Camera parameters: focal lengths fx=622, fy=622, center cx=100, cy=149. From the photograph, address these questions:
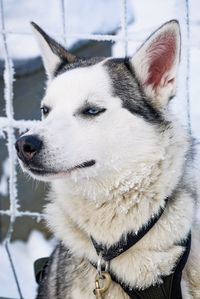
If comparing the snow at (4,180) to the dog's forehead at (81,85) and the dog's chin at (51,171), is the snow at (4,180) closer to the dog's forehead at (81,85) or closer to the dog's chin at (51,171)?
the dog's forehead at (81,85)

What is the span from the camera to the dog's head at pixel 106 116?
2.30 metres

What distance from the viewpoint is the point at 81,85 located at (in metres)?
2.43

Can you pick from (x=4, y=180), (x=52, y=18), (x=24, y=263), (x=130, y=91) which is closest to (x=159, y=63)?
(x=130, y=91)

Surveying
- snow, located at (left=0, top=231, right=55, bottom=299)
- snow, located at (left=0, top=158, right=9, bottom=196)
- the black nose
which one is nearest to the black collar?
the black nose

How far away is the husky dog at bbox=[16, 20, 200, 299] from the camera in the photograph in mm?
2354

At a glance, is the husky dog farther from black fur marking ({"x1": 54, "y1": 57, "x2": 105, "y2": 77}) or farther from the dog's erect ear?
the dog's erect ear

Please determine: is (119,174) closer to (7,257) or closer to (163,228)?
(163,228)

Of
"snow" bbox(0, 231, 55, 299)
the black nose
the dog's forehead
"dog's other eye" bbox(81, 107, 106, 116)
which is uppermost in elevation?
the dog's forehead

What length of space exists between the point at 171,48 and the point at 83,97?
39 centimetres

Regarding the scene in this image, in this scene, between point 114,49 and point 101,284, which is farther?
point 114,49

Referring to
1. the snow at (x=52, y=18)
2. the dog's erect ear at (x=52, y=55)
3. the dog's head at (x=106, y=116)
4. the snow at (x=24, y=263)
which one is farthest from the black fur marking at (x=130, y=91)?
the snow at (x=52, y=18)

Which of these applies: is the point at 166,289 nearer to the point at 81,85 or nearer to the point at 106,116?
the point at 106,116

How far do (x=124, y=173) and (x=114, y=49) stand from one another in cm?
278

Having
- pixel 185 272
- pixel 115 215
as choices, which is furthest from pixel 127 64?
pixel 185 272
